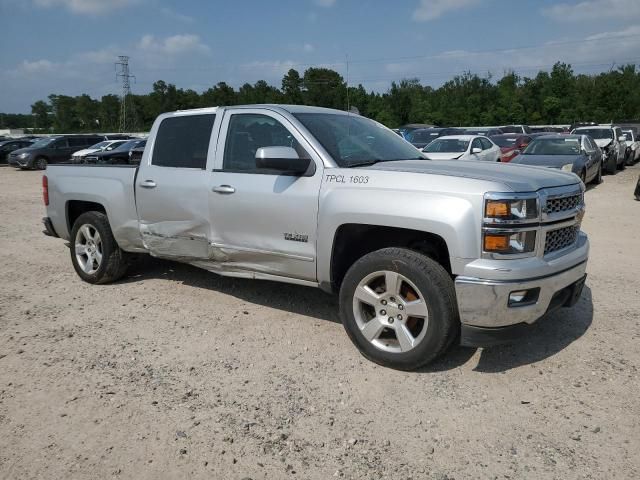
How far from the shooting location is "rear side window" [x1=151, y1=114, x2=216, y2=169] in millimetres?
4834

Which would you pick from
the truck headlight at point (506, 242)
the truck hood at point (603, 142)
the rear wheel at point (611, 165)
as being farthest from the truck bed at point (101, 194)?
the truck hood at point (603, 142)

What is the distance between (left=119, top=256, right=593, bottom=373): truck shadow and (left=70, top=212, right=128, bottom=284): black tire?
10.4 inches

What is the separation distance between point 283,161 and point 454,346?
1992mm

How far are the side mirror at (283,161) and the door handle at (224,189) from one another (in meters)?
0.63

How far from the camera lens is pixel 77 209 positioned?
6.18m

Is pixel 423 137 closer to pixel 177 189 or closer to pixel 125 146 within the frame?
pixel 125 146

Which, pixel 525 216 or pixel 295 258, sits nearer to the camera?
pixel 525 216

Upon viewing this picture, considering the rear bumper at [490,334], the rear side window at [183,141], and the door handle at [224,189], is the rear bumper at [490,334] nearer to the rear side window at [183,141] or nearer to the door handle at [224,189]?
the door handle at [224,189]

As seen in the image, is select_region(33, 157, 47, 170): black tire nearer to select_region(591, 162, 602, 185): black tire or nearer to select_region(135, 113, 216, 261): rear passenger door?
select_region(135, 113, 216, 261): rear passenger door

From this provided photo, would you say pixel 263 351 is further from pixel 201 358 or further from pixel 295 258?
pixel 295 258

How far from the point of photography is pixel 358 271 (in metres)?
3.80

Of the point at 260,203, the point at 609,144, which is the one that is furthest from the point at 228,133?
the point at 609,144

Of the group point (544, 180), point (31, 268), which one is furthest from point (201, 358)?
point (31, 268)

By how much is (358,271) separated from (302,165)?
924 mm
